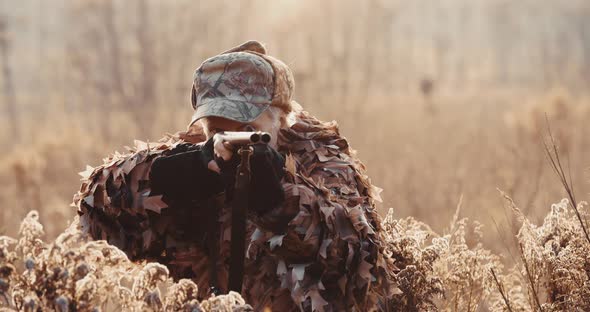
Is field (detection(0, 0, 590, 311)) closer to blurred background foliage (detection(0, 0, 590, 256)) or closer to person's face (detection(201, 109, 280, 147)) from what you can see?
blurred background foliage (detection(0, 0, 590, 256))

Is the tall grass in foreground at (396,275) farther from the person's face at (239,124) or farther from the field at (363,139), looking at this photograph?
the person's face at (239,124)

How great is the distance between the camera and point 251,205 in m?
2.64

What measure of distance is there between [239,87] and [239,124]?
0.16 m

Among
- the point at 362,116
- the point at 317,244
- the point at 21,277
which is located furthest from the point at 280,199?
the point at 362,116

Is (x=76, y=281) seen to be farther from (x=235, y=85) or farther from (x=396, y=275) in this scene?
(x=396, y=275)

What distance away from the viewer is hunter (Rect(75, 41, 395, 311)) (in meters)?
2.61

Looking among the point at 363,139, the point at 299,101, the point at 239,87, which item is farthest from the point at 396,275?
the point at 299,101

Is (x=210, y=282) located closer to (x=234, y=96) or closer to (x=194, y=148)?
(x=194, y=148)

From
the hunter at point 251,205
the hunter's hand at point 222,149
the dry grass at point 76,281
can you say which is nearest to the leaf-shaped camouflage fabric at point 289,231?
the hunter at point 251,205

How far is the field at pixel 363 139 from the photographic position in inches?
127

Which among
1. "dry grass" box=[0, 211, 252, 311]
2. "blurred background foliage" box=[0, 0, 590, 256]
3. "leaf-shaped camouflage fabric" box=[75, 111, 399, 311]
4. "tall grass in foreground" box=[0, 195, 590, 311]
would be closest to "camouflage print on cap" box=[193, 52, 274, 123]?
"leaf-shaped camouflage fabric" box=[75, 111, 399, 311]

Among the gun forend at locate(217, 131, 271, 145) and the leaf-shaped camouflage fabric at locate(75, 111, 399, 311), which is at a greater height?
the gun forend at locate(217, 131, 271, 145)

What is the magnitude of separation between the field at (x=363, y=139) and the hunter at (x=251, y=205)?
0.24 metres

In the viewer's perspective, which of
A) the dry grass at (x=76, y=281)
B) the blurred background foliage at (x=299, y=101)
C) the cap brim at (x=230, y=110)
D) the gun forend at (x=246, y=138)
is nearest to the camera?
the dry grass at (x=76, y=281)
